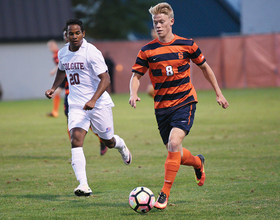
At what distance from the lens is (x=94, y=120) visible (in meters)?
6.21

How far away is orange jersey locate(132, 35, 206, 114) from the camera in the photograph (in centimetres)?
550

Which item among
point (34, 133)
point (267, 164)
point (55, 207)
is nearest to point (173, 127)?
point (55, 207)

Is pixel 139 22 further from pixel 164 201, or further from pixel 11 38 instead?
pixel 164 201

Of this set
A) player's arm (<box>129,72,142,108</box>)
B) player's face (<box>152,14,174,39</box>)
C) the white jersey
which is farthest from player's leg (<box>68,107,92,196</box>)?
player's face (<box>152,14,174,39</box>)

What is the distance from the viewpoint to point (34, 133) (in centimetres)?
1234

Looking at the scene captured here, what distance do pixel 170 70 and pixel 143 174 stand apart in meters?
2.08

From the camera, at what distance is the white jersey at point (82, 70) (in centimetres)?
598

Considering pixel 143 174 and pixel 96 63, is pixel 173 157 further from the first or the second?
pixel 143 174

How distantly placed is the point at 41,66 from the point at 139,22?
1322 centimetres

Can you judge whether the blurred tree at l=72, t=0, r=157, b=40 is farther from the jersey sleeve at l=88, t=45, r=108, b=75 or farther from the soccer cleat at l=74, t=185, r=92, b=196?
the soccer cleat at l=74, t=185, r=92, b=196

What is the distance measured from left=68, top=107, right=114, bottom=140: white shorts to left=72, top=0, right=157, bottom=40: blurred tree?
32920 mm

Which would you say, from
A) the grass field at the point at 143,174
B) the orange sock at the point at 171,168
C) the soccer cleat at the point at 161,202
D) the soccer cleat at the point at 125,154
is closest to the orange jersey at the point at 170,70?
the orange sock at the point at 171,168

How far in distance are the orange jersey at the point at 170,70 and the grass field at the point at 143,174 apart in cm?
116

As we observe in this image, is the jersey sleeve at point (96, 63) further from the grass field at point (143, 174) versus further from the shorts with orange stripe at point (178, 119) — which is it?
the grass field at point (143, 174)
